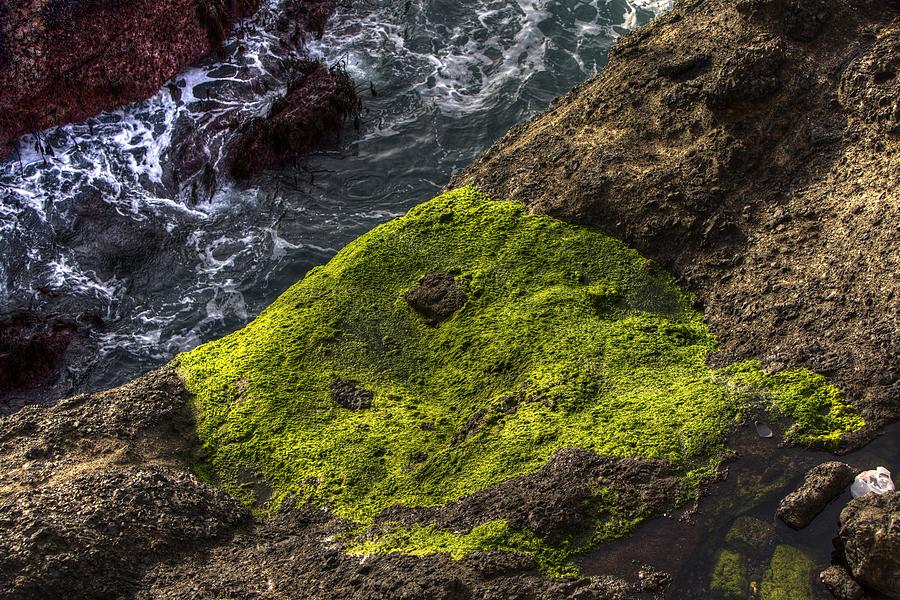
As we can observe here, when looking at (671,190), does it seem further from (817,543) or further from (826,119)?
(817,543)

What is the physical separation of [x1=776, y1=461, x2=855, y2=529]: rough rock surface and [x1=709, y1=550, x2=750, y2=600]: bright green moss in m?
0.68

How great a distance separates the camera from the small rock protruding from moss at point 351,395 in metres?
10.6

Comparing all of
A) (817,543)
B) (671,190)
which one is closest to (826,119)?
(671,190)

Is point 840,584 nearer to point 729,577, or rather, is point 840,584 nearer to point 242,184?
point 729,577

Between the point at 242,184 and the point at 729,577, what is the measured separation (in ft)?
42.1

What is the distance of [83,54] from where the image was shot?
723 inches

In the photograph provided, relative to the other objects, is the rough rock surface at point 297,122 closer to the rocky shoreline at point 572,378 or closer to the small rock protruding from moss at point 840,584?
the rocky shoreline at point 572,378

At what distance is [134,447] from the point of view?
1005 cm

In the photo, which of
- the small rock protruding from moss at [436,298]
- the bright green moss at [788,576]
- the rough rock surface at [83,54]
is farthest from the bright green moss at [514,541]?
the rough rock surface at [83,54]

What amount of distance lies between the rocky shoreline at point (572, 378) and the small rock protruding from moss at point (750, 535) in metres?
0.03

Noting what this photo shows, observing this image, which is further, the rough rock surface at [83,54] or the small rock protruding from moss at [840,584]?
the rough rock surface at [83,54]

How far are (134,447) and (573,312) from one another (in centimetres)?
563

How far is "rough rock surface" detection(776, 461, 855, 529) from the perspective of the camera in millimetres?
8258

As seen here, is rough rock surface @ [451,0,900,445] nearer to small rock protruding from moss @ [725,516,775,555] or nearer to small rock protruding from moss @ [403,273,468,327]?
small rock protruding from moss @ [725,516,775,555]
